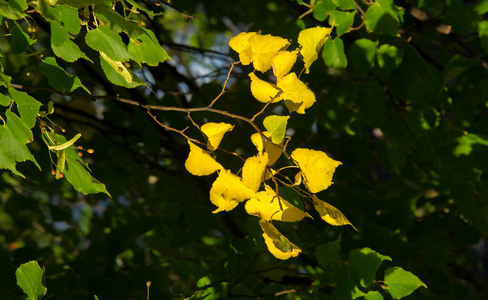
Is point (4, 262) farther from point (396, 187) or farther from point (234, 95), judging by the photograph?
point (396, 187)

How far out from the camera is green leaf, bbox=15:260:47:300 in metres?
0.92

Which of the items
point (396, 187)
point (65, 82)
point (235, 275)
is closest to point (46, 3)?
point (65, 82)

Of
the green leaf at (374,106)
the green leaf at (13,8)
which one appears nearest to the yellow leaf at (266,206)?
the green leaf at (13,8)

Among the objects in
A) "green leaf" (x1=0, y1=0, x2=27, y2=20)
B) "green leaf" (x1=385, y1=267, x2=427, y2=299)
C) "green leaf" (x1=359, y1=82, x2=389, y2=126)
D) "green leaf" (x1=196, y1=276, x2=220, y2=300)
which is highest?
"green leaf" (x1=0, y1=0, x2=27, y2=20)

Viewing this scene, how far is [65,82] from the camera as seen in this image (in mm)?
875

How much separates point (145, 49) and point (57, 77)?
0.55ft

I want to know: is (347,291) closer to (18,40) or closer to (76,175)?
(76,175)

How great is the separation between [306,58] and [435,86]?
0.70 meters

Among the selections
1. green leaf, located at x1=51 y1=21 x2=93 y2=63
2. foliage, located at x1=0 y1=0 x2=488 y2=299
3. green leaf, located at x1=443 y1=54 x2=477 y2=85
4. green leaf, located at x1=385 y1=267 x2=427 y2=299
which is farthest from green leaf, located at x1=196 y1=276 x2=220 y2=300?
green leaf, located at x1=443 y1=54 x2=477 y2=85

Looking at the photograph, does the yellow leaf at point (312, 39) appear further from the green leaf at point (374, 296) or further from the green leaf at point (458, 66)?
the green leaf at point (458, 66)

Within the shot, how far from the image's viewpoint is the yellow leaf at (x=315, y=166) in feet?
2.49

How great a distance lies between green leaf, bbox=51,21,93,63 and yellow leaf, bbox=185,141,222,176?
0.23 m

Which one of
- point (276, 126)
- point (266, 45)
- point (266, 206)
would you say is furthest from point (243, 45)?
point (266, 206)

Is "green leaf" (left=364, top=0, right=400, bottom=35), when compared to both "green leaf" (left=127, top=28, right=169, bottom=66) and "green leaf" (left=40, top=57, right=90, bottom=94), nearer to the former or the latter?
"green leaf" (left=127, top=28, right=169, bottom=66)
